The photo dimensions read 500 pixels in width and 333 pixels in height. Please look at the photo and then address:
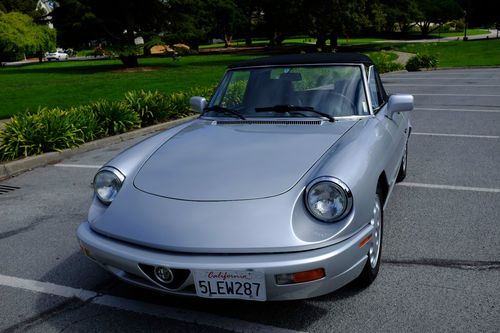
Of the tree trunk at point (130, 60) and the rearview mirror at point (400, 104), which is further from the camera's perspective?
the tree trunk at point (130, 60)

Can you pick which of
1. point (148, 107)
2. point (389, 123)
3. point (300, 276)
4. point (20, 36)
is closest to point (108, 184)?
point (300, 276)

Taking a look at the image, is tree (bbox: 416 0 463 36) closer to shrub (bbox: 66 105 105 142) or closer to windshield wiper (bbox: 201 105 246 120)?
shrub (bbox: 66 105 105 142)

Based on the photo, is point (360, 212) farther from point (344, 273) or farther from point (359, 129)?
point (359, 129)

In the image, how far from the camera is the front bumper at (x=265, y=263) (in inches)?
97.9

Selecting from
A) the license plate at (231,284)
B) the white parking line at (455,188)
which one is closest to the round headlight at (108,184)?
the license plate at (231,284)

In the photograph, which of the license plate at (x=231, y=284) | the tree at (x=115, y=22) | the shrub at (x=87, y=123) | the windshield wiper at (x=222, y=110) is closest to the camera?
the license plate at (x=231, y=284)

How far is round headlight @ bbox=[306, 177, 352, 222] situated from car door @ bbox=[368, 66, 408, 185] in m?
1.14

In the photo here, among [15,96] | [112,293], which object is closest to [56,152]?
[112,293]

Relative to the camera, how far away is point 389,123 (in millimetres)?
4289

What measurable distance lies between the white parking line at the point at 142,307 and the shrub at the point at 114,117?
19.4 ft

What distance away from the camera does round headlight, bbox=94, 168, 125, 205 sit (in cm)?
317

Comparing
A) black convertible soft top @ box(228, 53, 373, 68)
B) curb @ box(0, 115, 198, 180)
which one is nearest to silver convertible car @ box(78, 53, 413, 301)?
black convertible soft top @ box(228, 53, 373, 68)

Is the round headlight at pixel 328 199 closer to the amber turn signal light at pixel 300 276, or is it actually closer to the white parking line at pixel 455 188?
the amber turn signal light at pixel 300 276

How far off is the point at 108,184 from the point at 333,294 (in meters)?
1.68
